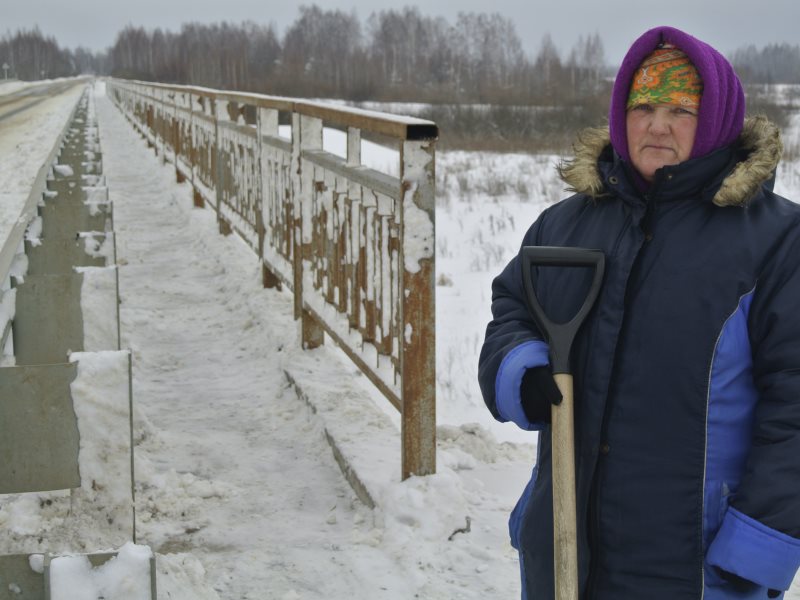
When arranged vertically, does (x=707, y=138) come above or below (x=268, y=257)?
above

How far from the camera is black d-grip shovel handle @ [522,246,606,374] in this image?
2.03m

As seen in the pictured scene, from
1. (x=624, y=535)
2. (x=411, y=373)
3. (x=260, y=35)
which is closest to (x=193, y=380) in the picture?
(x=411, y=373)

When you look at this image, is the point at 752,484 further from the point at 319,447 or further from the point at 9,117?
the point at 9,117

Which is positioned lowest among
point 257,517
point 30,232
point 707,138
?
point 257,517

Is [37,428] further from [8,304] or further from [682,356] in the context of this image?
[682,356]

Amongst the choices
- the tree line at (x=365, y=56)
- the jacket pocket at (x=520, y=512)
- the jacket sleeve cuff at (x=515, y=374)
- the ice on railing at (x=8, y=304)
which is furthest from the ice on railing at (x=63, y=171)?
the tree line at (x=365, y=56)

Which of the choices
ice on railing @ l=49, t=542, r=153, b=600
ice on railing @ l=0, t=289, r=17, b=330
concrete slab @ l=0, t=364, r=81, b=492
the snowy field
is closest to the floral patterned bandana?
ice on railing @ l=49, t=542, r=153, b=600

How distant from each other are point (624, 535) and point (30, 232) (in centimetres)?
264

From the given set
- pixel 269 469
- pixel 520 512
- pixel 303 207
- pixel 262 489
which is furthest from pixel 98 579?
pixel 303 207

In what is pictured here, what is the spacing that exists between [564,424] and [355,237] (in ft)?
8.16

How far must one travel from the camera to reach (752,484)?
5.94ft

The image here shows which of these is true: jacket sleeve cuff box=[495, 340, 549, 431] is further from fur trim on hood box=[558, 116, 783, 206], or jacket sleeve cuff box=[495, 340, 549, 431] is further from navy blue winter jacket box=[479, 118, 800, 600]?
fur trim on hood box=[558, 116, 783, 206]

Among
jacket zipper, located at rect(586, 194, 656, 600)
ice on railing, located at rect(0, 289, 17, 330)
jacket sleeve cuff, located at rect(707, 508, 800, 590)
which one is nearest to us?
jacket sleeve cuff, located at rect(707, 508, 800, 590)

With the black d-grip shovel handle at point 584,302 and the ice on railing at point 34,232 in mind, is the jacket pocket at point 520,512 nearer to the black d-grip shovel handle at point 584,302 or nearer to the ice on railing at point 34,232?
the black d-grip shovel handle at point 584,302
